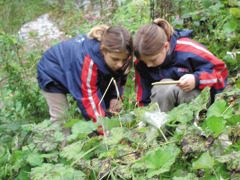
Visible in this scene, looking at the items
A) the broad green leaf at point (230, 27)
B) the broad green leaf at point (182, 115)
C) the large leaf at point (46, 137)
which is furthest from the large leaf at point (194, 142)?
the broad green leaf at point (230, 27)

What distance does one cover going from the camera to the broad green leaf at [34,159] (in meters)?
0.97

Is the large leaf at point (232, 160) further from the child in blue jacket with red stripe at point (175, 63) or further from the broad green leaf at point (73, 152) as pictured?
the child in blue jacket with red stripe at point (175, 63)

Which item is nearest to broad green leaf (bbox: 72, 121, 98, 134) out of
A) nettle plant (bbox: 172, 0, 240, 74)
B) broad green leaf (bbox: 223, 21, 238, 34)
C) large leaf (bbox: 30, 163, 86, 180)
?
large leaf (bbox: 30, 163, 86, 180)

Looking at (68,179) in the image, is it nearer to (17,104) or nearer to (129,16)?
(17,104)

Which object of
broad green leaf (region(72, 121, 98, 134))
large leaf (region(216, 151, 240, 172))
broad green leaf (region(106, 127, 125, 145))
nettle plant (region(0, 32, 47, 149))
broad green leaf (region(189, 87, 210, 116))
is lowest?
nettle plant (region(0, 32, 47, 149))

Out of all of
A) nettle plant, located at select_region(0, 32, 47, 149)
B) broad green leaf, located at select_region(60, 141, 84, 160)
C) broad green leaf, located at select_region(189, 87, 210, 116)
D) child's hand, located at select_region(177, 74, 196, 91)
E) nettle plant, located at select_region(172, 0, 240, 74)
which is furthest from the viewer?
nettle plant, located at select_region(172, 0, 240, 74)

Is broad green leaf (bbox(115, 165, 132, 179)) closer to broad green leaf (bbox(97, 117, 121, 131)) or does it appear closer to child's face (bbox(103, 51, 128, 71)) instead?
broad green leaf (bbox(97, 117, 121, 131))

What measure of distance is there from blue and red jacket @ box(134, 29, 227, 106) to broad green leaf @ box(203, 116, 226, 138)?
3.41 ft

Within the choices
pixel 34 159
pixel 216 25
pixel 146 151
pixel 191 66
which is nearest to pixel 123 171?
pixel 146 151

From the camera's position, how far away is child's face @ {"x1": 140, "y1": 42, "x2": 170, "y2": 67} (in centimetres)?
190

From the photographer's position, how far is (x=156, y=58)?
193 centimetres

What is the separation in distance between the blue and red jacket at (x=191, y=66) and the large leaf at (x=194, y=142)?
102cm

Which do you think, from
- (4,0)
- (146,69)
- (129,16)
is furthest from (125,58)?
(4,0)

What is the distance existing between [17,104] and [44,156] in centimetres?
163
